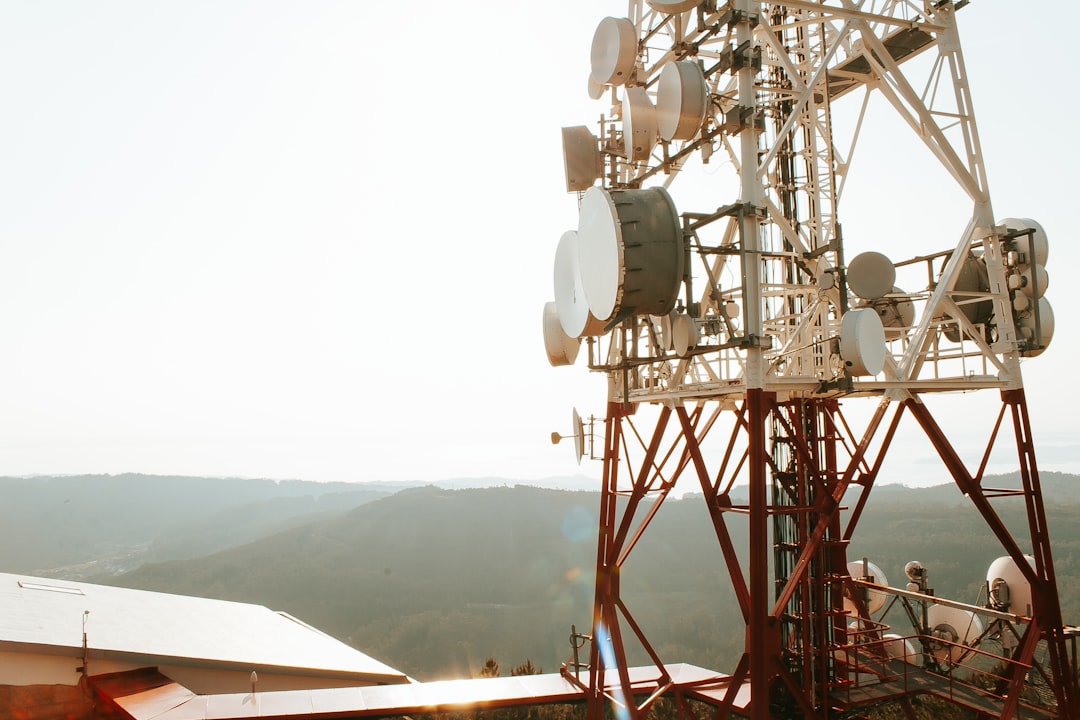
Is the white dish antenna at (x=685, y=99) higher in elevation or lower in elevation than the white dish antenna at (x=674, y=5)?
lower

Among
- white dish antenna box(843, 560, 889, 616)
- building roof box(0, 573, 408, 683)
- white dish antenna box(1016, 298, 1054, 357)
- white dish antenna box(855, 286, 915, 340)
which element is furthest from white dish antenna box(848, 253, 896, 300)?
building roof box(0, 573, 408, 683)

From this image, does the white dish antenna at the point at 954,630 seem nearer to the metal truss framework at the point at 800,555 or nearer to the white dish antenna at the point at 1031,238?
the metal truss framework at the point at 800,555

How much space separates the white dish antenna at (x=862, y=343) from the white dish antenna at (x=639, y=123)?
4.44m

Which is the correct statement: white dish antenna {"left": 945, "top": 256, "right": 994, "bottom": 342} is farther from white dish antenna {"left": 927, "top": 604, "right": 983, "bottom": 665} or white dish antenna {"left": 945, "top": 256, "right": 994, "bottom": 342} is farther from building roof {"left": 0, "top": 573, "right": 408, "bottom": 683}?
building roof {"left": 0, "top": 573, "right": 408, "bottom": 683}

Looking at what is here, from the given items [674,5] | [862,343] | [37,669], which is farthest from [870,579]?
[37,669]

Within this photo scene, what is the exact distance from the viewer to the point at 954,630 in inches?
688

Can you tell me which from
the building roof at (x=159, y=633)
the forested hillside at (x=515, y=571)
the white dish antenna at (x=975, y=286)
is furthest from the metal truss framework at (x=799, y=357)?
the forested hillside at (x=515, y=571)

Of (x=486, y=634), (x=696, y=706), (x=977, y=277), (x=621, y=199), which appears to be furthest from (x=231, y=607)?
(x=486, y=634)

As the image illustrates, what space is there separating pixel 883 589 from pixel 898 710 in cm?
822

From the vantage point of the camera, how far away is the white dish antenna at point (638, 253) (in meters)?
10.6

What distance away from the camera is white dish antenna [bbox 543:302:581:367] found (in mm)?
15609

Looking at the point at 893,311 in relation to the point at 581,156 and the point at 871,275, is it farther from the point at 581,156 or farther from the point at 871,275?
the point at 581,156

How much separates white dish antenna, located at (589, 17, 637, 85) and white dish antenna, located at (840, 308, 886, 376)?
6.17 metres

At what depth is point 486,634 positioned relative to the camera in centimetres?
13238
